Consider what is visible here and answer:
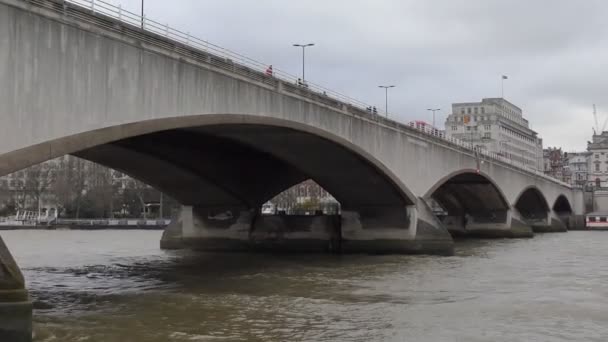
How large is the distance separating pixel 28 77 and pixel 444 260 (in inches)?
995

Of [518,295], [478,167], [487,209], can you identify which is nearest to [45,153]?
[518,295]

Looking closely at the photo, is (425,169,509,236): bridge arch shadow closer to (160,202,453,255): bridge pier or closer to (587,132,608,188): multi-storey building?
(160,202,453,255): bridge pier

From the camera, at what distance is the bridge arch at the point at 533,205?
256ft

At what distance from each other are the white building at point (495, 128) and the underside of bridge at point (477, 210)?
5789 centimetres

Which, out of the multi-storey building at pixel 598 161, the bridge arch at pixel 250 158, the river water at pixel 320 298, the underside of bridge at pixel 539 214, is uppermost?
the multi-storey building at pixel 598 161

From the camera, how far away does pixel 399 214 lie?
42.0 meters

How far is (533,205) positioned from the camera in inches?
3201

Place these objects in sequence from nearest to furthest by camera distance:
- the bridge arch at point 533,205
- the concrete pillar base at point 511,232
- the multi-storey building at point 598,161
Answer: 1. the concrete pillar base at point 511,232
2. the bridge arch at point 533,205
3. the multi-storey building at point 598,161

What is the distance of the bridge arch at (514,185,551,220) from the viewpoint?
78050 millimetres

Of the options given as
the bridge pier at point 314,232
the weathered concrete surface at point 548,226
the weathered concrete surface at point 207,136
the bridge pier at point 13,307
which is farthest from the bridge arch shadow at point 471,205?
the bridge pier at point 13,307

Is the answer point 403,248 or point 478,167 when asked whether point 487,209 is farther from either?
point 403,248

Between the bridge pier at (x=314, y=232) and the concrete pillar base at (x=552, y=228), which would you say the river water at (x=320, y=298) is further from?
the concrete pillar base at (x=552, y=228)

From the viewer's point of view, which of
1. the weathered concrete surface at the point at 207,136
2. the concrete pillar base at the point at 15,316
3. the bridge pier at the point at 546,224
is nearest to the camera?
the concrete pillar base at the point at 15,316

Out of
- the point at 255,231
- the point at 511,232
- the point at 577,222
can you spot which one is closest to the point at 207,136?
the point at 255,231
